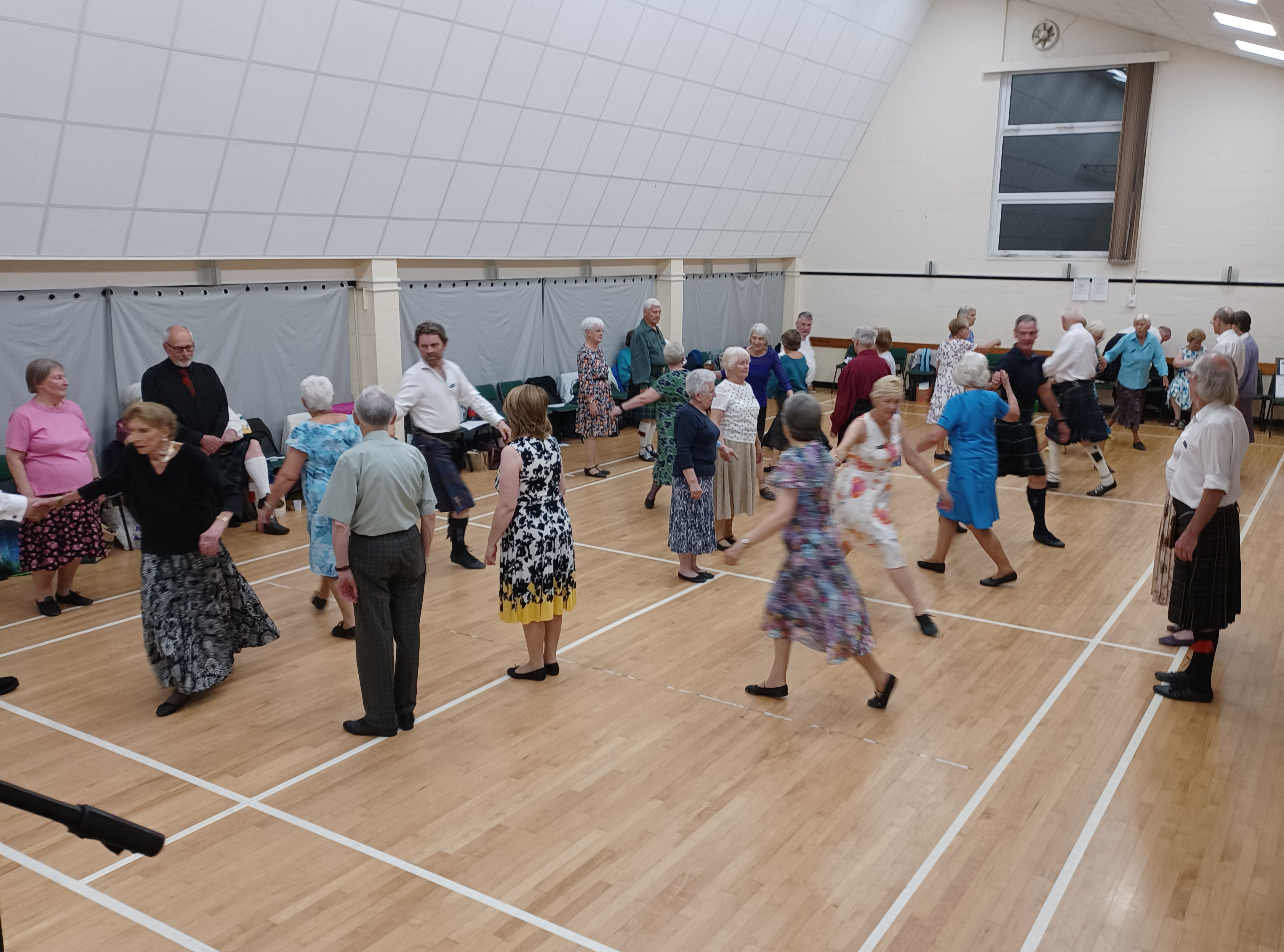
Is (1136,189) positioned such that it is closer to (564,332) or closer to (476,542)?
(564,332)

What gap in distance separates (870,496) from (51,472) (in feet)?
16.4

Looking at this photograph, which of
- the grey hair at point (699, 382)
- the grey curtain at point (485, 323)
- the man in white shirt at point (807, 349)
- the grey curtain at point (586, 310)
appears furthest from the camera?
the grey curtain at point (586, 310)

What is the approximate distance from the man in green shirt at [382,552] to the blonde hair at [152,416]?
811 mm

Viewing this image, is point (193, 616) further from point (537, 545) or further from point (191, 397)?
point (191, 397)

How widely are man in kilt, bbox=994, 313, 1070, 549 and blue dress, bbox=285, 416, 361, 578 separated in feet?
13.7

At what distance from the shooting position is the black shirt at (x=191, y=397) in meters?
6.88

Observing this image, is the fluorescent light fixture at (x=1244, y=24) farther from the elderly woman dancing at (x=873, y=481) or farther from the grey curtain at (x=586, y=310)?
the grey curtain at (x=586, y=310)

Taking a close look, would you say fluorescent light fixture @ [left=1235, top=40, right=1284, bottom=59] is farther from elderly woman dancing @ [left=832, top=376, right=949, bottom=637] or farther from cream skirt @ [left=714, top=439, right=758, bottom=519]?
elderly woman dancing @ [left=832, top=376, right=949, bottom=637]

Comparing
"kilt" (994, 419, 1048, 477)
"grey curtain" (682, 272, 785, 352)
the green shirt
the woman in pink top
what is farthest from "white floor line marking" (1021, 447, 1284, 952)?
"grey curtain" (682, 272, 785, 352)

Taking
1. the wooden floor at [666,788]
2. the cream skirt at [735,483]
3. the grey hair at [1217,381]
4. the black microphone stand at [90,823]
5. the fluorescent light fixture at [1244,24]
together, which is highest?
the fluorescent light fixture at [1244,24]

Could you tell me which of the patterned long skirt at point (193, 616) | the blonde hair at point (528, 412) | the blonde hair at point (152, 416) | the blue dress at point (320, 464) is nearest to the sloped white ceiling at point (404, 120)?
the blue dress at point (320, 464)

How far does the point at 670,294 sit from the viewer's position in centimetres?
1401

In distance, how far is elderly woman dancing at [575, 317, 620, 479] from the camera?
10.4 meters

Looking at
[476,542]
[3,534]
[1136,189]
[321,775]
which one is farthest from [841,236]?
[321,775]
